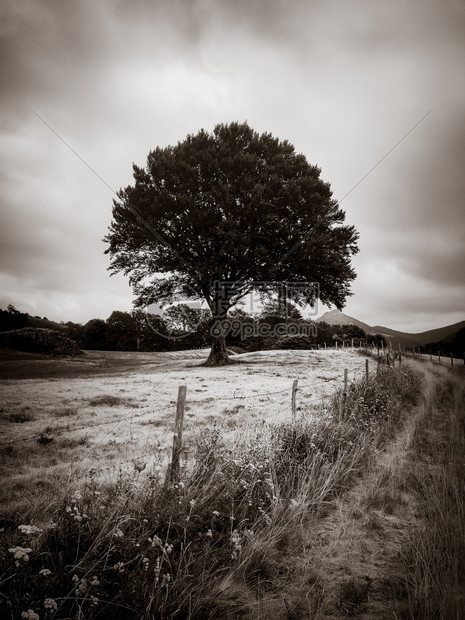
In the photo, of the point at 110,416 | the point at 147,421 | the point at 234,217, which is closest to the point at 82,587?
the point at 147,421

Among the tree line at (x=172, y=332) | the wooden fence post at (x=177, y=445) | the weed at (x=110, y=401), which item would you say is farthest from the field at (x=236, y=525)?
the tree line at (x=172, y=332)

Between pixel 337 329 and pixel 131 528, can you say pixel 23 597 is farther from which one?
pixel 337 329

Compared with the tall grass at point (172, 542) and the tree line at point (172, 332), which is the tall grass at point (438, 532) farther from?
the tree line at point (172, 332)

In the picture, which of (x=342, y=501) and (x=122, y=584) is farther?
(x=342, y=501)

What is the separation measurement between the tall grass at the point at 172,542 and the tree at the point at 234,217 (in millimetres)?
15051

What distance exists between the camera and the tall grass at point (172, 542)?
2.24 m

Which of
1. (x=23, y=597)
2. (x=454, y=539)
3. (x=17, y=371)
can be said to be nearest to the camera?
(x=23, y=597)

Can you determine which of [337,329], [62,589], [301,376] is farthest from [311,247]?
[337,329]

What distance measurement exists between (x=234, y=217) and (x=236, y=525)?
18.1 meters

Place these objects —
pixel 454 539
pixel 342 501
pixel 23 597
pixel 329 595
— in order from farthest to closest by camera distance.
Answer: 1. pixel 342 501
2. pixel 454 539
3. pixel 329 595
4. pixel 23 597

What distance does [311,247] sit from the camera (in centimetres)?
1902

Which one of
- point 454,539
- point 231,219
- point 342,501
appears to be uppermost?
point 231,219

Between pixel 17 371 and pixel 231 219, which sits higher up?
pixel 231 219

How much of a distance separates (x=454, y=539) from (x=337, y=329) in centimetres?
7892
